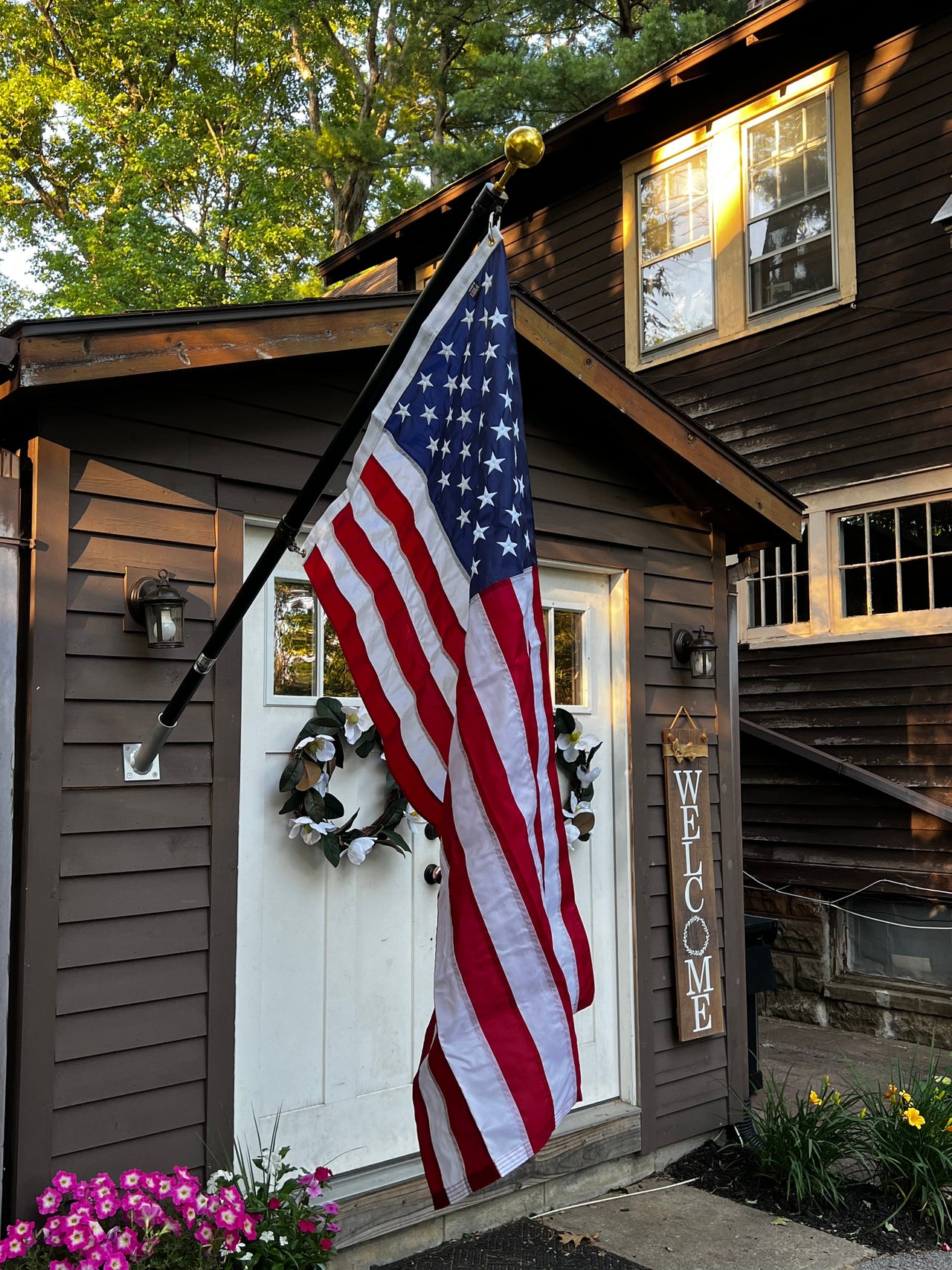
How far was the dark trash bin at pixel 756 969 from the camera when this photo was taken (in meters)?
5.32

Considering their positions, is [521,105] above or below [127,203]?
below

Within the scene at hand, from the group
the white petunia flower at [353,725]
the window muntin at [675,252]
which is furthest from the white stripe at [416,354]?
the window muntin at [675,252]

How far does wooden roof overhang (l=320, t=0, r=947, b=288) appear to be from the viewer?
734 cm

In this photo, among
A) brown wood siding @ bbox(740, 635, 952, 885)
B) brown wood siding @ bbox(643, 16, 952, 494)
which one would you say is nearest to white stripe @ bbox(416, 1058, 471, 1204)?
brown wood siding @ bbox(740, 635, 952, 885)

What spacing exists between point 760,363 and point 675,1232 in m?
5.89

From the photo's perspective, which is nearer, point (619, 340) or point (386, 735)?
point (386, 735)

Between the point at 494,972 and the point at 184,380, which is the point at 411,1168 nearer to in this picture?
the point at 494,972

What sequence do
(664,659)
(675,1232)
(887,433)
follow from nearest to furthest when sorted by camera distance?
(675,1232) < (664,659) < (887,433)

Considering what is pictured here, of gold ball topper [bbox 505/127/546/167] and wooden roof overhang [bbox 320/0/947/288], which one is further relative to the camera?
wooden roof overhang [bbox 320/0/947/288]

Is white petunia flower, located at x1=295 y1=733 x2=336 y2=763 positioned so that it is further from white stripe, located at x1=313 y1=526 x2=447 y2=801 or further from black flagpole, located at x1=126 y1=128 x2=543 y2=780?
white stripe, located at x1=313 y1=526 x2=447 y2=801

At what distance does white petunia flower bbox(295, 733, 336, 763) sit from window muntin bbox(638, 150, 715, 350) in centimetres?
590

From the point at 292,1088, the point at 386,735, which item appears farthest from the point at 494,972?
the point at 292,1088

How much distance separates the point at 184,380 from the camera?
3.45 metres

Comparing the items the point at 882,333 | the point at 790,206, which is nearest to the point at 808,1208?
the point at 882,333
